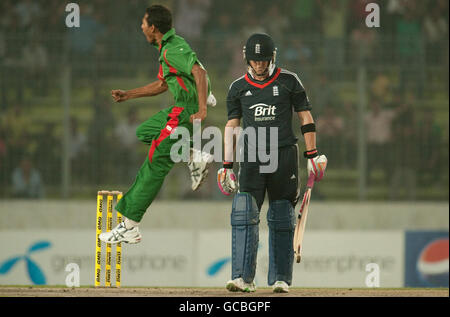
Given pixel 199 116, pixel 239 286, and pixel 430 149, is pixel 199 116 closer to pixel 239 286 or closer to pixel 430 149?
pixel 239 286

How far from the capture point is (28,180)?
1445 centimetres

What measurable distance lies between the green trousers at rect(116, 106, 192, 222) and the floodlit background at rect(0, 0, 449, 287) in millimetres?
6239

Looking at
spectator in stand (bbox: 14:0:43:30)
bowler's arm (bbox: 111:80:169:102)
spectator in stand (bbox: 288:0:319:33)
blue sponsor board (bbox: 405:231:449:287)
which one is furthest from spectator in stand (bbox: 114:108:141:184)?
bowler's arm (bbox: 111:80:169:102)

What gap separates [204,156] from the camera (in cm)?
752

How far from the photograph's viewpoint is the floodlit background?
14.3m

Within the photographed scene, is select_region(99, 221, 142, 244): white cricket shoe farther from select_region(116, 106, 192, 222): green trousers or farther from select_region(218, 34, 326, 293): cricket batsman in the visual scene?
select_region(218, 34, 326, 293): cricket batsman

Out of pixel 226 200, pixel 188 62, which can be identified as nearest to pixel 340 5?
pixel 226 200

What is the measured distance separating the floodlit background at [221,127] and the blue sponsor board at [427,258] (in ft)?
0.17

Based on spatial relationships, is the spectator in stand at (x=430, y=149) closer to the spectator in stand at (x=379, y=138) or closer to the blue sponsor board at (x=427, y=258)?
the spectator in stand at (x=379, y=138)

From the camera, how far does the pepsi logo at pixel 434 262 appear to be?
45.7 ft

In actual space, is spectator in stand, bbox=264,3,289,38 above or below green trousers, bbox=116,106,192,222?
above

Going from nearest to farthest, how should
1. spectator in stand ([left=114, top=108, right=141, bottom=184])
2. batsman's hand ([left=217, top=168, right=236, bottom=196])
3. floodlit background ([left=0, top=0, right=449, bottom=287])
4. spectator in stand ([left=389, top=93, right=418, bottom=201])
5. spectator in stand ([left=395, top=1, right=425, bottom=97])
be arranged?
batsman's hand ([left=217, top=168, right=236, bottom=196]) → floodlit background ([left=0, top=0, right=449, bottom=287]) → spectator in stand ([left=114, top=108, right=141, bottom=184]) → spectator in stand ([left=389, top=93, right=418, bottom=201]) → spectator in stand ([left=395, top=1, right=425, bottom=97])

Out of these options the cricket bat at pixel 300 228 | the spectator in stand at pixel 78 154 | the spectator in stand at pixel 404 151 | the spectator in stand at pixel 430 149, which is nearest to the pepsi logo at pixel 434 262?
the spectator in stand at pixel 404 151

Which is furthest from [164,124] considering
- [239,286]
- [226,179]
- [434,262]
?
[434,262]
